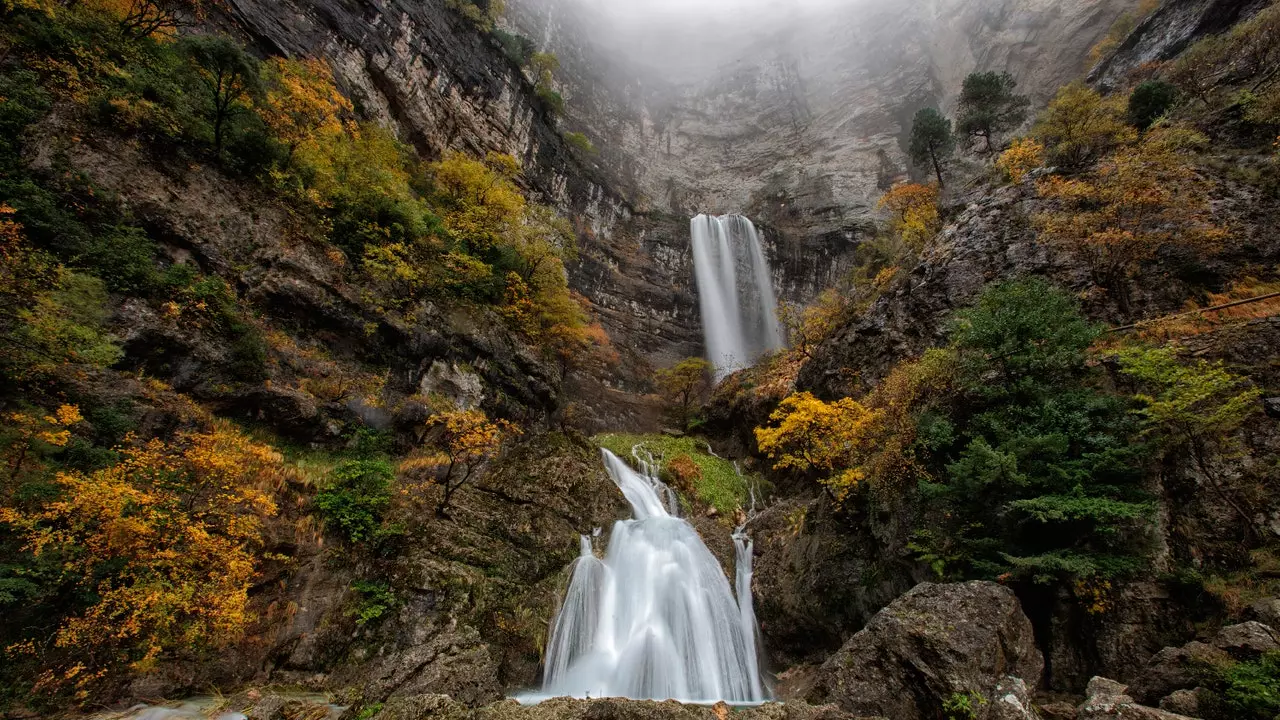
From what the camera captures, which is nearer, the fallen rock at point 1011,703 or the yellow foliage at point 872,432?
the fallen rock at point 1011,703

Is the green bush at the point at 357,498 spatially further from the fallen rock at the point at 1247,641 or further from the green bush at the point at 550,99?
the green bush at the point at 550,99

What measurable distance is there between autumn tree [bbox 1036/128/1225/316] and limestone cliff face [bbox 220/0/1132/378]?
73.8ft

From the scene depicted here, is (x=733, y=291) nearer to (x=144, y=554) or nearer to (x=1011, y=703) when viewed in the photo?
(x=1011, y=703)

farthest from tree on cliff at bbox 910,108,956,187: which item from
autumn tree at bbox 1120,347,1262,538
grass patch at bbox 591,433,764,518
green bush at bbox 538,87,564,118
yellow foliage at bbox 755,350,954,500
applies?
green bush at bbox 538,87,564,118

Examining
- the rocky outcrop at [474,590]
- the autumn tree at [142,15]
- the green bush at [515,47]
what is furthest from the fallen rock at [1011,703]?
the green bush at [515,47]

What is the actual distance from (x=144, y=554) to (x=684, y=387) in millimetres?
23318

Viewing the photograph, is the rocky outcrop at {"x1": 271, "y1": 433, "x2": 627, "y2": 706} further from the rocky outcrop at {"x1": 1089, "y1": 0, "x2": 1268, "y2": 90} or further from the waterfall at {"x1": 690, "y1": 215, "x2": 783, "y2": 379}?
the rocky outcrop at {"x1": 1089, "y1": 0, "x2": 1268, "y2": 90}

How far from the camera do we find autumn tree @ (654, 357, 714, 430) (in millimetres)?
27266

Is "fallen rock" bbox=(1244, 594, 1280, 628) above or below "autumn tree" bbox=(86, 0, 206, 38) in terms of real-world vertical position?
below

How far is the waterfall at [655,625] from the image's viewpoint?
10.3 m

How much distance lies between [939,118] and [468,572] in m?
30.7

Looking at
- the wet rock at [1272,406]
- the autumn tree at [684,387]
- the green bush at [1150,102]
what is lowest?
the wet rock at [1272,406]

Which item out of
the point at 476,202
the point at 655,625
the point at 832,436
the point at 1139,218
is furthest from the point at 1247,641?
the point at 476,202

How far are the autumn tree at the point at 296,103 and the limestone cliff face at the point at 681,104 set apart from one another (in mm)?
2033
